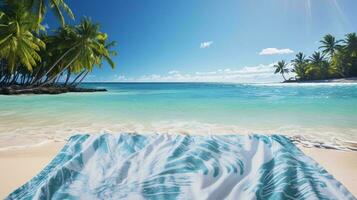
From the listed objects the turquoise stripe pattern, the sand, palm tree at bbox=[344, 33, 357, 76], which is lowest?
the sand

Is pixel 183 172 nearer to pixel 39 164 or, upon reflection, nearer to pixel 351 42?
pixel 39 164

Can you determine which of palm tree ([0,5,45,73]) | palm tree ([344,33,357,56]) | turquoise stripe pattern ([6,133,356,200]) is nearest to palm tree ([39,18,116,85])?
palm tree ([0,5,45,73])

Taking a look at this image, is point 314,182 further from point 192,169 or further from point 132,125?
point 132,125

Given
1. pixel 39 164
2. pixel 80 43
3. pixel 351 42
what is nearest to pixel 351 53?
pixel 351 42

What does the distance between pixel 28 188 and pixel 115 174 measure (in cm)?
52

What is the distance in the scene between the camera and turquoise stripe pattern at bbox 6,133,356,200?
1563 millimetres

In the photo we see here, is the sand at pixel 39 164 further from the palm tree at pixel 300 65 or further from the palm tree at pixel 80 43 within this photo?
the palm tree at pixel 300 65

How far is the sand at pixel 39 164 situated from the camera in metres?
2.41

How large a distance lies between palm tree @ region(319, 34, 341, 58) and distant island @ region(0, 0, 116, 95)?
3330 cm

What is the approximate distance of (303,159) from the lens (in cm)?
196

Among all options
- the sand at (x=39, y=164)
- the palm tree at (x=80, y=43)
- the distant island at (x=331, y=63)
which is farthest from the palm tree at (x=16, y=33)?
the distant island at (x=331, y=63)

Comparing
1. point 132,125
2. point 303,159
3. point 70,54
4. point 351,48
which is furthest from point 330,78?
point 303,159

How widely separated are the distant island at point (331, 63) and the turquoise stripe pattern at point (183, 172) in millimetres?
43645

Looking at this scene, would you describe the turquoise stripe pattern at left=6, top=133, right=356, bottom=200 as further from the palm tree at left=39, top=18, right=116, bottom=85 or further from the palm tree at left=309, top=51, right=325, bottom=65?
the palm tree at left=309, top=51, right=325, bottom=65
